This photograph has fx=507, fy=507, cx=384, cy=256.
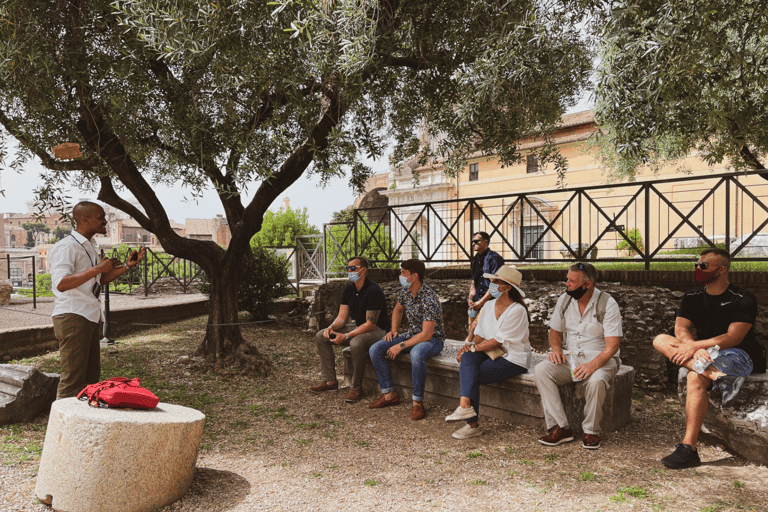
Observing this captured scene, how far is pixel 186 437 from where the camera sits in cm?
306

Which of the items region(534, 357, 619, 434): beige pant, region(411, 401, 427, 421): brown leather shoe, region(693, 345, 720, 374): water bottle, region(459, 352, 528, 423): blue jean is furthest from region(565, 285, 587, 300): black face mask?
region(411, 401, 427, 421): brown leather shoe

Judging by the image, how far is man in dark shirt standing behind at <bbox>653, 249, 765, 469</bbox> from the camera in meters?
3.56

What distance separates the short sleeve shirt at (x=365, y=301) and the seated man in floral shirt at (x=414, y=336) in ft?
1.12

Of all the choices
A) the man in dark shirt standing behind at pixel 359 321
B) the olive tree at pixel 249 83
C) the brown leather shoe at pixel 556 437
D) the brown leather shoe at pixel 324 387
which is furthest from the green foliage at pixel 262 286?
the brown leather shoe at pixel 556 437

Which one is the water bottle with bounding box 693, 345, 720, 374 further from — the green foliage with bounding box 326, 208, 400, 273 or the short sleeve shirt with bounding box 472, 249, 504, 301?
the green foliage with bounding box 326, 208, 400, 273

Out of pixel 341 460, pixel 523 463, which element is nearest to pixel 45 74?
pixel 341 460

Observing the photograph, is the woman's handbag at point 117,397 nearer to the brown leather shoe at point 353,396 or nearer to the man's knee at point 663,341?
the brown leather shoe at point 353,396

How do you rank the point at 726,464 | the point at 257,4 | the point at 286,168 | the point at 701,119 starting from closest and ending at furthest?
the point at 726,464 < the point at 257,4 < the point at 701,119 < the point at 286,168

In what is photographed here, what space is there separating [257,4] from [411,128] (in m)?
3.44

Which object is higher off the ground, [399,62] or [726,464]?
[399,62]

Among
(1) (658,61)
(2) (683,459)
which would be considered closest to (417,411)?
(2) (683,459)

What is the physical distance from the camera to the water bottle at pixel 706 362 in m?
3.54

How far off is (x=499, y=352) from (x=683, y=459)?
1.48 m

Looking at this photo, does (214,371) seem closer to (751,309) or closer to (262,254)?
(262,254)
